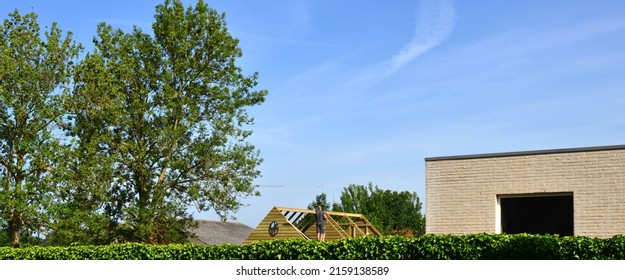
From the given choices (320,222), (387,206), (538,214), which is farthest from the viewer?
(387,206)

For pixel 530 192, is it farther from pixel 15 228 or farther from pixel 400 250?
pixel 15 228

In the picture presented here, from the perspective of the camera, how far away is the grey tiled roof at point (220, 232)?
172 feet

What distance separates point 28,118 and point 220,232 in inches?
973

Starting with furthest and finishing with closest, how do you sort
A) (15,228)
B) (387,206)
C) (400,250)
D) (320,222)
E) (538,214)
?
(387,206)
(15,228)
(320,222)
(538,214)
(400,250)

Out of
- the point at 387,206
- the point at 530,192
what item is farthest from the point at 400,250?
the point at 387,206

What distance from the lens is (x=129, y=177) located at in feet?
116

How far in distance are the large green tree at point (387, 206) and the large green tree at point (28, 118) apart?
873 inches

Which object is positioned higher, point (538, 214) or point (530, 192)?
point (530, 192)

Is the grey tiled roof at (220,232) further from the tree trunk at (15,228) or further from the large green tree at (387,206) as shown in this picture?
the tree trunk at (15,228)

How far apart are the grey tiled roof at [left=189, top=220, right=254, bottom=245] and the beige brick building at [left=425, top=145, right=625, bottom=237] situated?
3148 cm

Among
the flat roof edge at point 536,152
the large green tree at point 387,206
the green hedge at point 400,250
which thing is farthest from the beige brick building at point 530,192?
the large green tree at point 387,206

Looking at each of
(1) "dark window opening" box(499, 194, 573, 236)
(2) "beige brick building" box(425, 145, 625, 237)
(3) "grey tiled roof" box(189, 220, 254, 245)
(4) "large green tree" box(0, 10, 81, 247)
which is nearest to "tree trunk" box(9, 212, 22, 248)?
(4) "large green tree" box(0, 10, 81, 247)

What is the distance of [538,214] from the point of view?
21.0 metres
